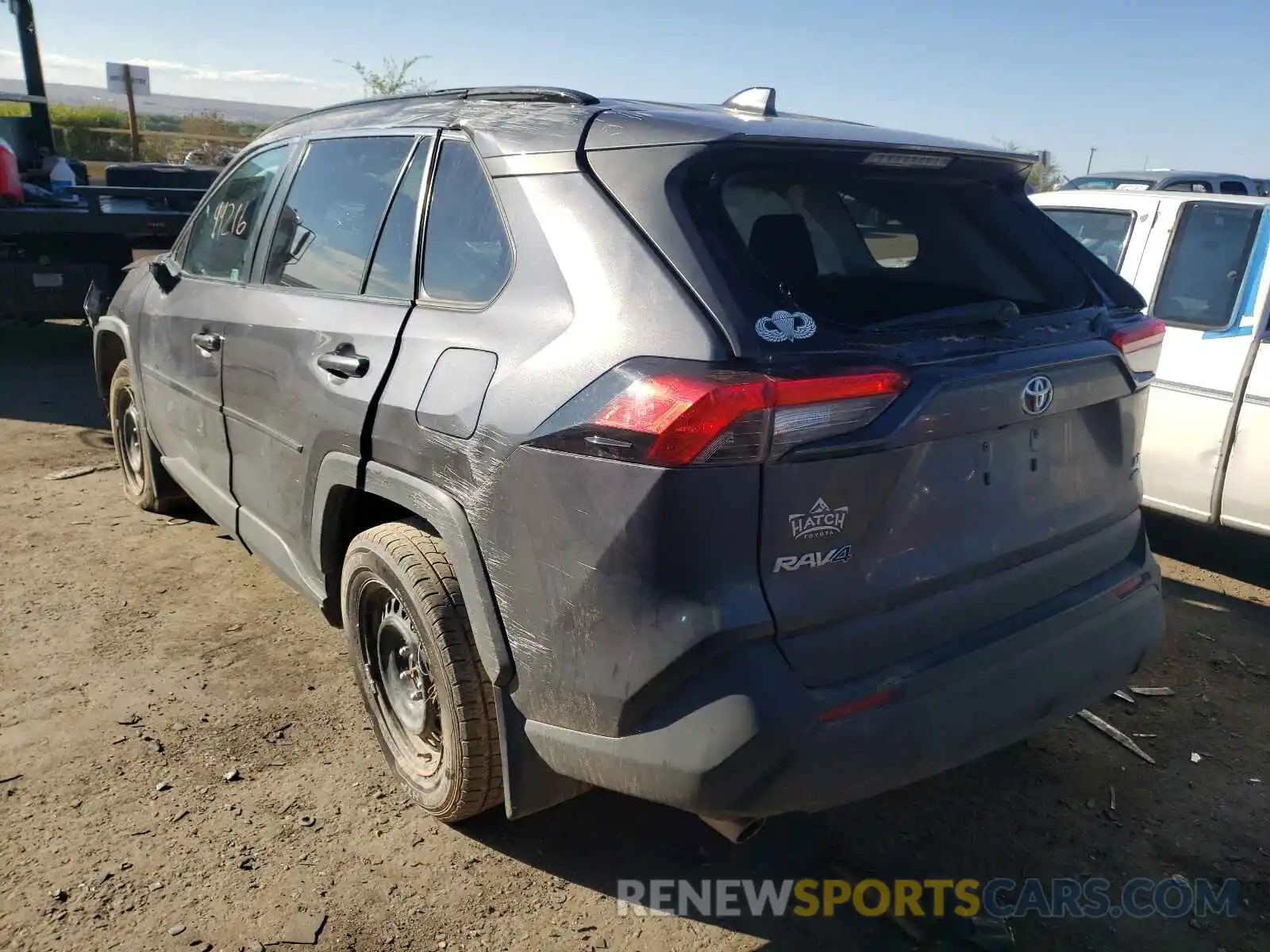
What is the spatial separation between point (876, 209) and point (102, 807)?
280 centimetres

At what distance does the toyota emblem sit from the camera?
2.27 m

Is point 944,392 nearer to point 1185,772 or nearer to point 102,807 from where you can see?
point 1185,772

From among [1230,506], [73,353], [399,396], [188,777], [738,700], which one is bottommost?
[73,353]

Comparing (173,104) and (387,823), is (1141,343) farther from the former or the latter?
(173,104)

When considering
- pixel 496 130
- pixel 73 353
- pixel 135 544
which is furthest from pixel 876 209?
pixel 73 353

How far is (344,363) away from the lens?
9.27ft

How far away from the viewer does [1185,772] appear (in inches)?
126

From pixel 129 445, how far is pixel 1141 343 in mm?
4904

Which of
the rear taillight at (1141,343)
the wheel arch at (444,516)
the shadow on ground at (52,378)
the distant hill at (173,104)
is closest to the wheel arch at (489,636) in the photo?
the wheel arch at (444,516)

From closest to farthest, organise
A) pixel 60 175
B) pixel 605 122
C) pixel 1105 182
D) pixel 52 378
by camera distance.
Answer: pixel 605 122 < pixel 52 378 < pixel 1105 182 < pixel 60 175

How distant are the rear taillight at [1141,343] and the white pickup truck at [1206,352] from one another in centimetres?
198

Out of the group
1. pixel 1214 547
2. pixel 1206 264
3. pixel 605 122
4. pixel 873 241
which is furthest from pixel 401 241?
pixel 1214 547

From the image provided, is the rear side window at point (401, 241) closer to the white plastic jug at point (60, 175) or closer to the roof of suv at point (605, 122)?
the roof of suv at point (605, 122)

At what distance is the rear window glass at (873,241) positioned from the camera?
220 cm
